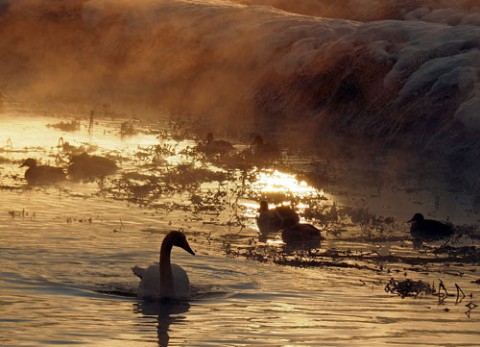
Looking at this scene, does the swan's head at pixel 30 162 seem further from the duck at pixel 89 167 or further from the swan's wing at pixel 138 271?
the swan's wing at pixel 138 271

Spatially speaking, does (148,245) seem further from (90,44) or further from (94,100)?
(90,44)

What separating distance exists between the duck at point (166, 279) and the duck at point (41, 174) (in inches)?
317

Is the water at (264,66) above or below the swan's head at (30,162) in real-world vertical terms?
above

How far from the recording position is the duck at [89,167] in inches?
930

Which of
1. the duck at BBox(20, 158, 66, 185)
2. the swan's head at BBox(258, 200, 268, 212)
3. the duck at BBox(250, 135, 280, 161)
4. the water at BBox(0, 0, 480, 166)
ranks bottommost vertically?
the swan's head at BBox(258, 200, 268, 212)

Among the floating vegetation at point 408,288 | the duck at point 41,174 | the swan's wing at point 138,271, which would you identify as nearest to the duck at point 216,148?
the duck at point 41,174

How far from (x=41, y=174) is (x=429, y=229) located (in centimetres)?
788

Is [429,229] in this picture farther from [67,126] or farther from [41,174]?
[67,126]

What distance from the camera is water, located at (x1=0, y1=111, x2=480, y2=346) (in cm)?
1270

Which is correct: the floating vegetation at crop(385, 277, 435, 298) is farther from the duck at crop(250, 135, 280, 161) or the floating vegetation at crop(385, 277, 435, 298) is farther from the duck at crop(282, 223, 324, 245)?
the duck at crop(250, 135, 280, 161)

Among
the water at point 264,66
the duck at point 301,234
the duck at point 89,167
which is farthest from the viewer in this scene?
the water at point 264,66

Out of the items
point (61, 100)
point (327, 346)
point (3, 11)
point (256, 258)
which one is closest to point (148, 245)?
point (256, 258)

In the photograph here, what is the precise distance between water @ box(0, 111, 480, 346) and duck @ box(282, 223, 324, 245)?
0.22m

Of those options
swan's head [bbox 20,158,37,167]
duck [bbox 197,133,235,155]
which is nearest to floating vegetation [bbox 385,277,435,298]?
swan's head [bbox 20,158,37,167]
